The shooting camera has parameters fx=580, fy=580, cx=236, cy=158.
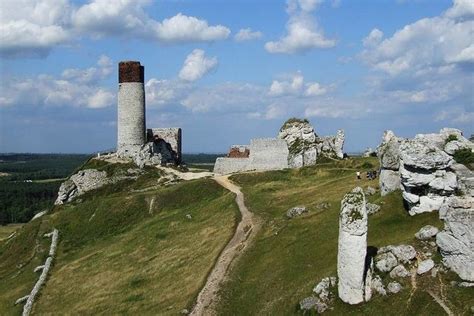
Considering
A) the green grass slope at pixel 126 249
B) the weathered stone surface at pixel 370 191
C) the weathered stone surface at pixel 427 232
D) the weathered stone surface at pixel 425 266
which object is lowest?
the green grass slope at pixel 126 249

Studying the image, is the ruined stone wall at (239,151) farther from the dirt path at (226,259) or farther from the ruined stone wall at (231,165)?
the dirt path at (226,259)

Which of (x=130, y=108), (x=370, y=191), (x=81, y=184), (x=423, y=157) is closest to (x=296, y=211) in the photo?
(x=370, y=191)

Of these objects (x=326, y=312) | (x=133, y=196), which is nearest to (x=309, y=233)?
(x=326, y=312)

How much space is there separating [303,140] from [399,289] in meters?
48.8

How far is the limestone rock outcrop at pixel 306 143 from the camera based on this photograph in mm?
74438

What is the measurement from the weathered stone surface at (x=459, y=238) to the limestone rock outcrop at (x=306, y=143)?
4512 cm

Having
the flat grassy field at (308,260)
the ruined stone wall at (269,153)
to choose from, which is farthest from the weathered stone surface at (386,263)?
the ruined stone wall at (269,153)

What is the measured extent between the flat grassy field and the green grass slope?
3.33 meters

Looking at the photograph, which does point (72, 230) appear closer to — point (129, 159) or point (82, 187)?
point (82, 187)

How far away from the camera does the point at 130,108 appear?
275 ft

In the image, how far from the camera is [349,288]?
2877 centimetres

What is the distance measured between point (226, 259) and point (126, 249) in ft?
50.4

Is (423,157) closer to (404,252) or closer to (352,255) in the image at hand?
(404,252)

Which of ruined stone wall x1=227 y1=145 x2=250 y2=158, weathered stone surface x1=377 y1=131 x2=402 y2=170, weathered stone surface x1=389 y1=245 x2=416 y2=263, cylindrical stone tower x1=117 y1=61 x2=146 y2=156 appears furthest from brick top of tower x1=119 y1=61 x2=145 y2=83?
weathered stone surface x1=389 y1=245 x2=416 y2=263
